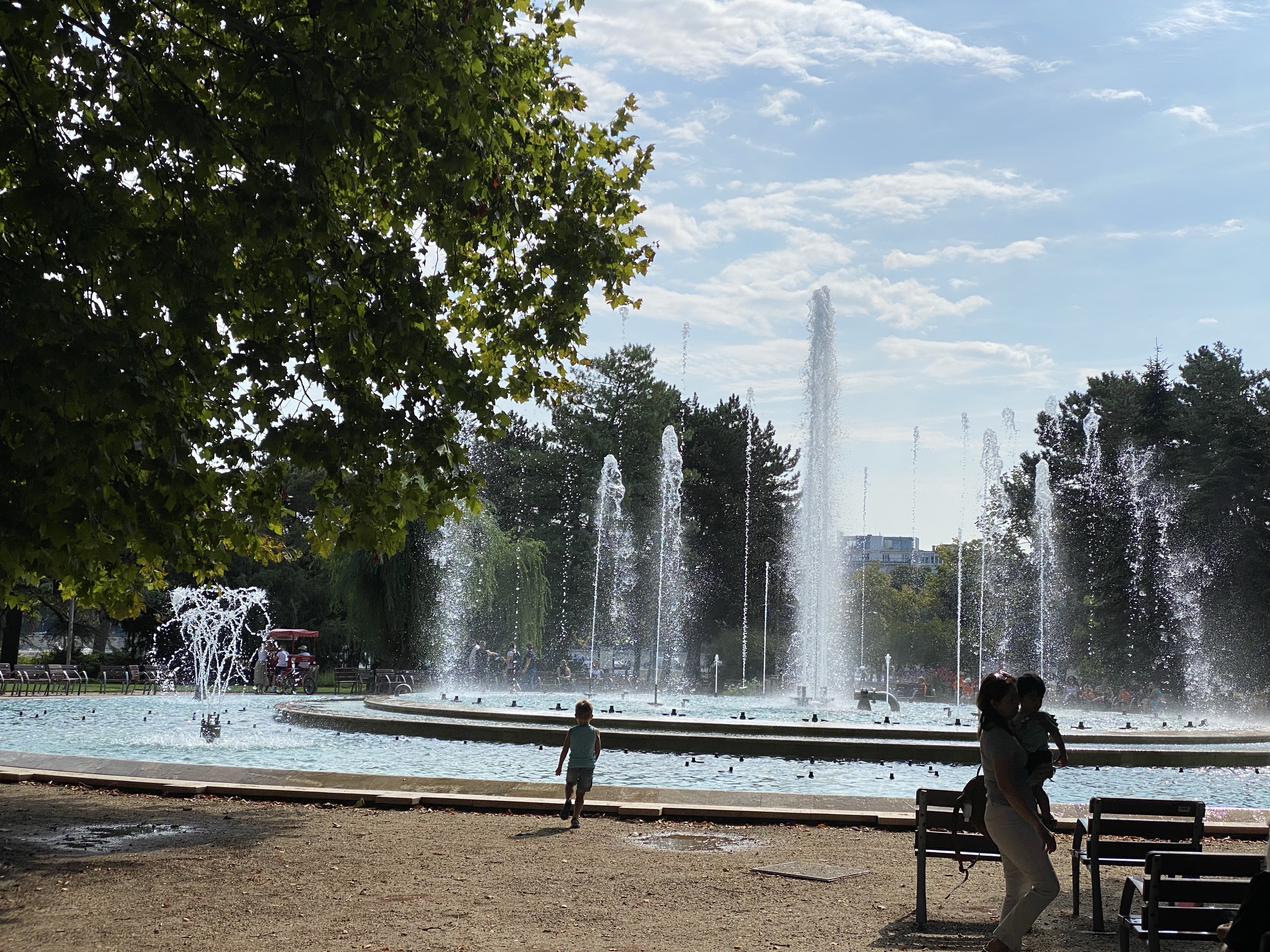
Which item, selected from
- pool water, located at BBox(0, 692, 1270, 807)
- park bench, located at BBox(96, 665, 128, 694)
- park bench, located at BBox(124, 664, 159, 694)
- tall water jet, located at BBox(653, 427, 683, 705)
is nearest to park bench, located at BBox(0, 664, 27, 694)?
park bench, located at BBox(96, 665, 128, 694)

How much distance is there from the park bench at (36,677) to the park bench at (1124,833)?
31641 mm

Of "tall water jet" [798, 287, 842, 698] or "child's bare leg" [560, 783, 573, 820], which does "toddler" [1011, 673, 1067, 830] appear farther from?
"tall water jet" [798, 287, 842, 698]

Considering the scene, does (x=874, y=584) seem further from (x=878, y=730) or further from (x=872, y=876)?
(x=872, y=876)

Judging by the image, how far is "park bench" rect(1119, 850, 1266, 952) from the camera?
5.38 meters

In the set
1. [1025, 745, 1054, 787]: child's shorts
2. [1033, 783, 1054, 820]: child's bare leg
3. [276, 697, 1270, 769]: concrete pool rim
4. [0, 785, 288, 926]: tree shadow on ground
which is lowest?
[276, 697, 1270, 769]: concrete pool rim

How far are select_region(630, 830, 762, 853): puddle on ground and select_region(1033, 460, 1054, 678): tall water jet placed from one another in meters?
36.5

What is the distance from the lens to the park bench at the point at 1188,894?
212 inches

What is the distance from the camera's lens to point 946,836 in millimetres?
8164

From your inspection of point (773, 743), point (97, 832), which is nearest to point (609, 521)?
point (773, 743)

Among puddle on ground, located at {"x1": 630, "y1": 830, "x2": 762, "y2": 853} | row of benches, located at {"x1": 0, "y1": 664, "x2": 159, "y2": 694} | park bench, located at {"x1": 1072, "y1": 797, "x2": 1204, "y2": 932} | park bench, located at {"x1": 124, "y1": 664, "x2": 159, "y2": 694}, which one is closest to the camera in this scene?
park bench, located at {"x1": 1072, "y1": 797, "x2": 1204, "y2": 932}

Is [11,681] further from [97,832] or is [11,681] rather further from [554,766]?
[97,832]

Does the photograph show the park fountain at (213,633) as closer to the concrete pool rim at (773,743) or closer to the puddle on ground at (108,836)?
the concrete pool rim at (773,743)

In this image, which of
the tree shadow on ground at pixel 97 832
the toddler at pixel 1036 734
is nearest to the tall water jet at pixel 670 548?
the tree shadow on ground at pixel 97 832

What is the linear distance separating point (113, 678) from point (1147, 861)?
125 ft
